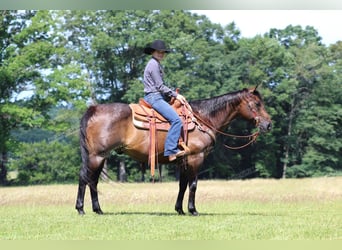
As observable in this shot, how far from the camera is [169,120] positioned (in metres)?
11.6

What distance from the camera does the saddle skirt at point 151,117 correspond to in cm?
1173

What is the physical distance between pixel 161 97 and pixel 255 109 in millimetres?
2021

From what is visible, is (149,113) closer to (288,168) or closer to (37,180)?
(37,180)

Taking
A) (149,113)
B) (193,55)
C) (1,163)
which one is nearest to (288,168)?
(193,55)

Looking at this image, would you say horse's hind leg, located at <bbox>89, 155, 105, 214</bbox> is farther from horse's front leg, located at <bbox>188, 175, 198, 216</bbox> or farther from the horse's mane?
the horse's mane

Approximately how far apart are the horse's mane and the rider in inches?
32.6

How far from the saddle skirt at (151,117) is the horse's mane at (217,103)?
1.92 ft

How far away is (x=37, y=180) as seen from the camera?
4272 cm

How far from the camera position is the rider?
37.5ft

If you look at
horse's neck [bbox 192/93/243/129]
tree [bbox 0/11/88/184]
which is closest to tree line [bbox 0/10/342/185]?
tree [bbox 0/11/88/184]

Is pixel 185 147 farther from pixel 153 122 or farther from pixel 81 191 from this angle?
pixel 81 191

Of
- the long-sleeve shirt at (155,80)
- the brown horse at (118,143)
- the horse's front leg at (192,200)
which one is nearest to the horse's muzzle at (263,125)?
the brown horse at (118,143)

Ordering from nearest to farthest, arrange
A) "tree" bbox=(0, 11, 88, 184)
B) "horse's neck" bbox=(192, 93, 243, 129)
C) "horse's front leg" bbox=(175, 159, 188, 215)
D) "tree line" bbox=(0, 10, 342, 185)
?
"horse's front leg" bbox=(175, 159, 188, 215) < "horse's neck" bbox=(192, 93, 243, 129) < "tree" bbox=(0, 11, 88, 184) < "tree line" bbox=(0, 10, 342, 185)

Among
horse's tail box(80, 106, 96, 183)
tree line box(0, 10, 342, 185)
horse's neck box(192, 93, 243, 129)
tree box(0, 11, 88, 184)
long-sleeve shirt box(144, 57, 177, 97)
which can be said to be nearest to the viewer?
long-sleeve shirt box(144, 57, 177, 97)
